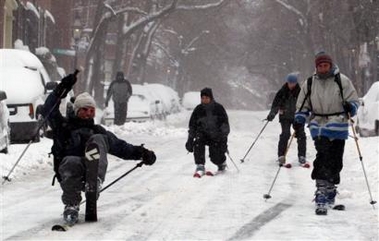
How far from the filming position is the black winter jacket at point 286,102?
14491 millimetres

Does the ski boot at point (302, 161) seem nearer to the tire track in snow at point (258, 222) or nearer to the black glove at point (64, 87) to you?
the tire track in snow at point (258, 222)

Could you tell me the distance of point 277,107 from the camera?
47.4 feet

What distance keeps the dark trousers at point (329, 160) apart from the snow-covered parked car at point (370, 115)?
1167 centimetres

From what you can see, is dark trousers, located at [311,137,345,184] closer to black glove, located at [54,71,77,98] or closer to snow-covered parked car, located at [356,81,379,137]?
black glove, located at [54,71,77,98]

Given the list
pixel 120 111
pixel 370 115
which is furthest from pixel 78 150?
pixel 120 111

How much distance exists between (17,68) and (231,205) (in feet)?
33.6

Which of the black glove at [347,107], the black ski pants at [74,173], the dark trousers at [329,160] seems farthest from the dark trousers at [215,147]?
the black ski pants at [74,173]

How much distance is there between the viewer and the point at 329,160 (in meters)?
9.12

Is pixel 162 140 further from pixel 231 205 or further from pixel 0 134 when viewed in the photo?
pixel 231 205

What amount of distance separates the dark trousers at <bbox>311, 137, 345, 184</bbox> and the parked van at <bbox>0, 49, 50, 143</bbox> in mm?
7825

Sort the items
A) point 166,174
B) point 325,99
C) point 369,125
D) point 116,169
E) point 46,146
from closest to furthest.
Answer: point 325,99, point 166,174, point 116,169, point 46,146, point 369,125

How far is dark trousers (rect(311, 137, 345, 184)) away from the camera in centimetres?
911

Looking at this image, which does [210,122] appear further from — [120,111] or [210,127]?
[120,111]

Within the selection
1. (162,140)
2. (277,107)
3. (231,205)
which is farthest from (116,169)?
(162,140)
